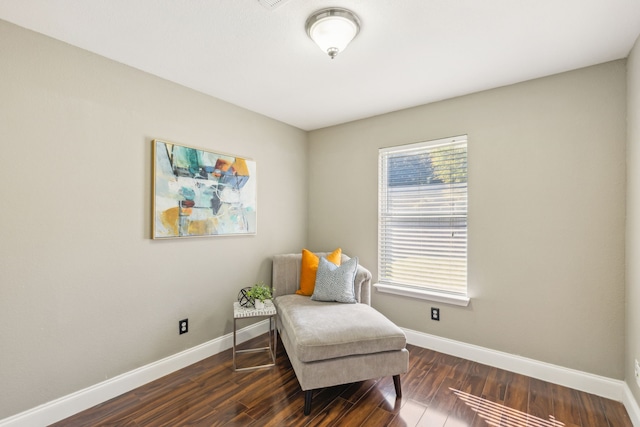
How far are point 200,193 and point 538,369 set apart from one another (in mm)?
3174

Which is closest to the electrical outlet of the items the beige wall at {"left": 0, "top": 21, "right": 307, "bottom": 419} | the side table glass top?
the beige wall at {"left": 0, "top": 21, "right": 307, "bottom": 419}

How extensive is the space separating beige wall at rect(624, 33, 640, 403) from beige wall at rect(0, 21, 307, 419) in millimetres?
3126

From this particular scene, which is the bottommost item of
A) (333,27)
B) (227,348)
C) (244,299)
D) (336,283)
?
(227,348)

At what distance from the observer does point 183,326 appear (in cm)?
252

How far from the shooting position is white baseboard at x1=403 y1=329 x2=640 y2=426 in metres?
2.02

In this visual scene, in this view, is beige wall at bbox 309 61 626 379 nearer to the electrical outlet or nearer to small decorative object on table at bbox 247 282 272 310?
small decorative object on table at bbox 247 282 272 310

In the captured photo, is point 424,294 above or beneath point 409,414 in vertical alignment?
above

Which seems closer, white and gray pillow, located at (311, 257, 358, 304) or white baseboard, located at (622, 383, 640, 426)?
white baseboard, located at (622, 383, 640, 426)

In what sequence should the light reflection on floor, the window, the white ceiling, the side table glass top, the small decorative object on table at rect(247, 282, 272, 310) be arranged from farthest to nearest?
the window, the small decorative object on table at rect(247, 282, 272, 310), the side table glass top, the light reflection on floor, the white ceiling

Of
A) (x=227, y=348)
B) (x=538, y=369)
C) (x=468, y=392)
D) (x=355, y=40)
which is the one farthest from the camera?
(x=227, y=348)

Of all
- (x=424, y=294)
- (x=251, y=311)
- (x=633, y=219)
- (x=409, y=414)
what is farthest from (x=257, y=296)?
(x=633, y=219)

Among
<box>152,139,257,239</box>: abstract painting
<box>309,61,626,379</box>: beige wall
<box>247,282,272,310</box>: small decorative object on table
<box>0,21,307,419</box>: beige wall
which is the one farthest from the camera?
<box>247,282,272,310</box>: small decorative object on table

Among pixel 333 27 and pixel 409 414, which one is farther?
pixel 409 414

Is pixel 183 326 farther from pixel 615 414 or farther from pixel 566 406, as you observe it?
pixel 615 414
